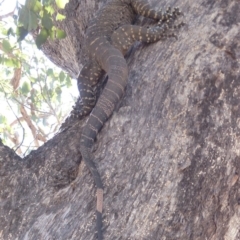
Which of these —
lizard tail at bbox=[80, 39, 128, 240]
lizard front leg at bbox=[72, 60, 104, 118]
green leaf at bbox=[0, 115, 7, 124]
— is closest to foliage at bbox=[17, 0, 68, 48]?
lizard tail at bbox=[80, 39, 128, 240]

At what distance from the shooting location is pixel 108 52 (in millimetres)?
3561

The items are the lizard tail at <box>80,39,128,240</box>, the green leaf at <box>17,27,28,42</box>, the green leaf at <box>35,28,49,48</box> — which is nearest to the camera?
the lizard tail at <box>80,39,128,240</box>

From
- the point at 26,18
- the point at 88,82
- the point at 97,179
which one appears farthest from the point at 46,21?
the point at 97,179

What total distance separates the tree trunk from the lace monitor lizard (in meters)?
0.07

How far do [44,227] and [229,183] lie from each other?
0.98m

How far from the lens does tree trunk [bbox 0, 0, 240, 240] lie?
224 centimetres

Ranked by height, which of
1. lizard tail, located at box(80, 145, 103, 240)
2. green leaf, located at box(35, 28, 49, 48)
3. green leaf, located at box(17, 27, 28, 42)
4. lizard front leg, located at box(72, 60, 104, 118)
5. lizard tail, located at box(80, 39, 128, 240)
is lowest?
lizard tail, located at box(80, 145, 103, 240)

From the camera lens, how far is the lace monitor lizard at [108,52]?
8.96 ft

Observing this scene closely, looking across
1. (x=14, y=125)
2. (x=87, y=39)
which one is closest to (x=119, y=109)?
(x=87, y=39)

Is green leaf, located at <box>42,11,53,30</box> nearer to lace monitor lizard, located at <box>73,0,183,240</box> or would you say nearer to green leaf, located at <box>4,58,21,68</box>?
lace monitor lizard, located at <box>73,0,183,240</box>

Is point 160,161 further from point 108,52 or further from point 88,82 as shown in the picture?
point 88,82

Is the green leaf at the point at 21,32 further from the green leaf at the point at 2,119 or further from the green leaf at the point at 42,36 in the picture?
the green leaf at the point at 2,119

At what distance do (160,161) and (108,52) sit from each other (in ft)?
4.72

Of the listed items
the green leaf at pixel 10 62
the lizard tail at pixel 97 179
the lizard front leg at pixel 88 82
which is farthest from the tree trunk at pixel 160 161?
the green leaf at pixel 10 62
